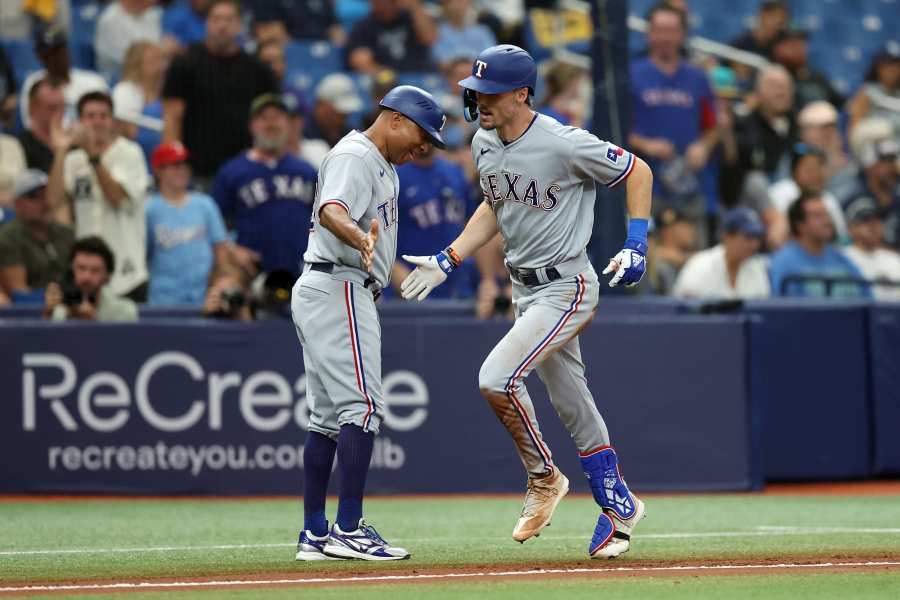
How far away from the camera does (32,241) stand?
11.3m

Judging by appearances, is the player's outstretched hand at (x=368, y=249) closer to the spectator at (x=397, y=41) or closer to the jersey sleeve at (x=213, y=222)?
the jersey sleeve at (x=213, y=222)

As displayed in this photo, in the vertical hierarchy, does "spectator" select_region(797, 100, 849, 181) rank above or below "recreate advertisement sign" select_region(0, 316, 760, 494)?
above

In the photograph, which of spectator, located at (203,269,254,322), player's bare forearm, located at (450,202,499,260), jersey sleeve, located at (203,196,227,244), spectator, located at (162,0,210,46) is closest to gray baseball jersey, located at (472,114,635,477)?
player's bare forearm, located at (450,202,499,260)

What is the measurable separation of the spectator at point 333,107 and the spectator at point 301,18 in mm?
1411

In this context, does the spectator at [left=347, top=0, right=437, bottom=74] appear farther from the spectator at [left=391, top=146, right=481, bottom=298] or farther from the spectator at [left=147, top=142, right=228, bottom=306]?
the spectator at [left=147, top=142, right=228, bottom=306]

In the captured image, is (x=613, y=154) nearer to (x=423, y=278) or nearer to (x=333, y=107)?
(x=423, y=278)

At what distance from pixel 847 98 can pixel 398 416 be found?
29.3 feet

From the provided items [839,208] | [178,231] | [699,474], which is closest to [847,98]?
[839,208]

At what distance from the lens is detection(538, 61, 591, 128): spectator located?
1392 cm

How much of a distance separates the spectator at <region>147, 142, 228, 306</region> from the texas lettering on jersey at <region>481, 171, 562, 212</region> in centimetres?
481

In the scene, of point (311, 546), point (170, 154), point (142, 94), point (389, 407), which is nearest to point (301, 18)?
point (142, 94)

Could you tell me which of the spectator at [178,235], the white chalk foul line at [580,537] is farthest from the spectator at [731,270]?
the white chalk foul line at [580,537]

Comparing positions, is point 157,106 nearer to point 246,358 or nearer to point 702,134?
point 246,358

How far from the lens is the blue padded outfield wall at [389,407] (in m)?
10.6
